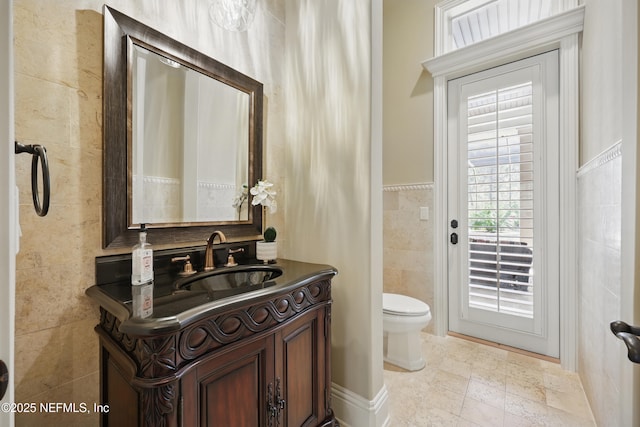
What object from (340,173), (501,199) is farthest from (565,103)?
(340,173)

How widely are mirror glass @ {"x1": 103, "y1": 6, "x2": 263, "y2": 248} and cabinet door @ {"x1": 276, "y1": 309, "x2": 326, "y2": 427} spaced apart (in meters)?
0.67

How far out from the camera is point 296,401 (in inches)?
44.6

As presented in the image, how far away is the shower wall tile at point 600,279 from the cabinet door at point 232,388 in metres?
1.34

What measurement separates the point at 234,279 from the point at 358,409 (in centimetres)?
95

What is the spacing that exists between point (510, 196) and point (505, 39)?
1254 millimetres

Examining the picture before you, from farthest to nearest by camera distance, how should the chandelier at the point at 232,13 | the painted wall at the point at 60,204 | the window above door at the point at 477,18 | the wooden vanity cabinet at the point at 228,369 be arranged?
the window above door at the point at 477,18
the chandelier at the point at 232,13
the painted wall at the point at 60,204
the wooden vanity cabinet at the point at 228,369

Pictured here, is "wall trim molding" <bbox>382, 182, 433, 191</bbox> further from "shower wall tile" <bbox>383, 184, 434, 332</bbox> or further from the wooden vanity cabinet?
the wooden vanity cabinet

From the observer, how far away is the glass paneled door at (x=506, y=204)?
212cm

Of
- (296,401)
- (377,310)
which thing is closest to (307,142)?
(377,310)

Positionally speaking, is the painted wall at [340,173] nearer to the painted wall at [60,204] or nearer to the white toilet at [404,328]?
the white toilet at [404,328]

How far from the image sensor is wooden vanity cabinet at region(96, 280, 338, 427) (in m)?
0.73

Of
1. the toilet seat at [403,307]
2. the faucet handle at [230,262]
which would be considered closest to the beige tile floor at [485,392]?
the toilet seat at [403,307]

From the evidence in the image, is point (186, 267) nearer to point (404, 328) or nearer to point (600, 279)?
point (404, 328)

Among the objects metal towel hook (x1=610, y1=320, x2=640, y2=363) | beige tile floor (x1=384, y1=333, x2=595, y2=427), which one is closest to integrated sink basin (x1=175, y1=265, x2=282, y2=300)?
metal towel hook (x1=610, y1=320, x2=640, y2=363)
